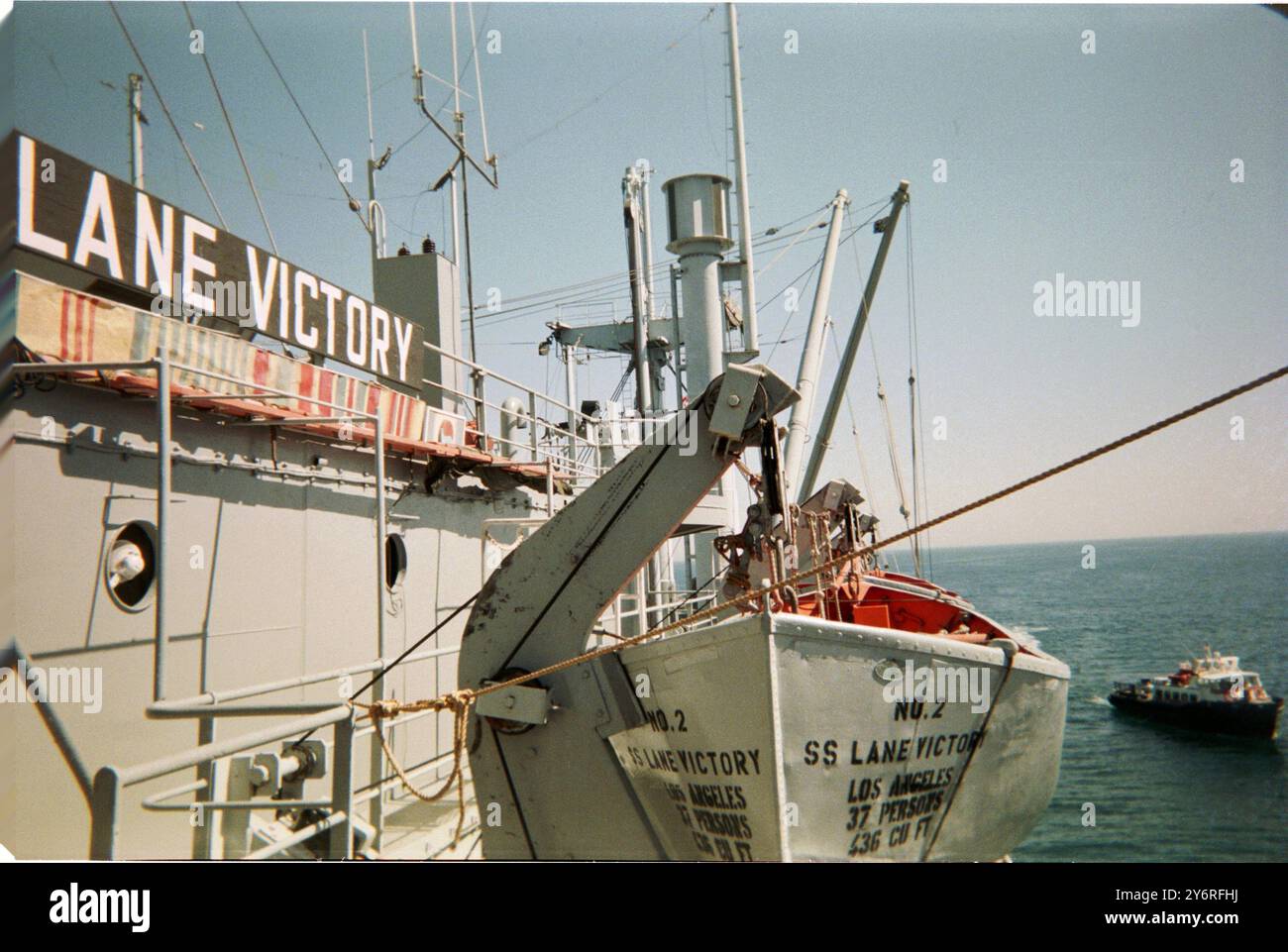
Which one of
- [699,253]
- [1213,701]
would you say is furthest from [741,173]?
[1213,701]

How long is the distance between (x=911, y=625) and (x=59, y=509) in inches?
368

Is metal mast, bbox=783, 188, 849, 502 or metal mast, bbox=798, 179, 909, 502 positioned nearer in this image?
metal mast, bbox=783, 188, 849, 502

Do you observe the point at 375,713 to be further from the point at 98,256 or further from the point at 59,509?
the point at 98,256

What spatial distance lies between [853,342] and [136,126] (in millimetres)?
12952

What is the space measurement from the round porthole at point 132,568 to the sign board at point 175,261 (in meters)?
1.62

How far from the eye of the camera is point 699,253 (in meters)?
12.8

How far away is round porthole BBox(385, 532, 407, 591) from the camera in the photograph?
330 inches

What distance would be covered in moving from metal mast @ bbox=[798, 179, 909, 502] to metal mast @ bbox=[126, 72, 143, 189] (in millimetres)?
12437

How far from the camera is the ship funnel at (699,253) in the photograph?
1270 centimetres
